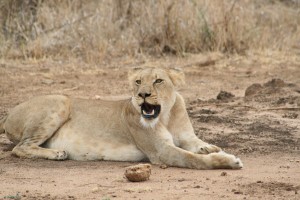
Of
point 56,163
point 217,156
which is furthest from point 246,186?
point 56,163

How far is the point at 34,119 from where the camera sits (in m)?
6.75

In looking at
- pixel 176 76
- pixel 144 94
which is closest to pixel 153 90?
pixel 144 94

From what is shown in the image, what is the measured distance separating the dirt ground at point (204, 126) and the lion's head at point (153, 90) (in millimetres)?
432

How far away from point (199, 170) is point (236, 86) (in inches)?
183

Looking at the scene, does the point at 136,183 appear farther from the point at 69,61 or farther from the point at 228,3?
the point at 228,3

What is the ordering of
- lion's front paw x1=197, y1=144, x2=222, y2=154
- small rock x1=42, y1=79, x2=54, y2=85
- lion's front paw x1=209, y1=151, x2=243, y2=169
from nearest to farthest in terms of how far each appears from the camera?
1. lion's front paw x1=209, y1=151, x2=243, y2=169
2. lion's front paw x1=197, y1=144, x2=222, y2=154
3. small rock x1=42, y1=79, x2=54, y2=85

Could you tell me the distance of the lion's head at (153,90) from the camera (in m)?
5.98

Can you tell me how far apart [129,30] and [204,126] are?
193 inches

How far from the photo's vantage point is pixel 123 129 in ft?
21.5

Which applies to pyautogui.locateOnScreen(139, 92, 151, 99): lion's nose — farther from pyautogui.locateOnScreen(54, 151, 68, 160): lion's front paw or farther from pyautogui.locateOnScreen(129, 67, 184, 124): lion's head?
pyautogui.locateOnScreen(54, 151, 68, 160): lion's front paw

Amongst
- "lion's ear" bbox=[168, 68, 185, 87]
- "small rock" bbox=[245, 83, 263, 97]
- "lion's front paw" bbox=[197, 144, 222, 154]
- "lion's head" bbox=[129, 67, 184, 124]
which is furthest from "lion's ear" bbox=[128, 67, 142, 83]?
"small rock" bbox=[245, 83, 263, 97]

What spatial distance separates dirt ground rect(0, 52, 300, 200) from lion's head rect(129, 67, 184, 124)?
43cm

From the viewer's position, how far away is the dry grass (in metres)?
11.9

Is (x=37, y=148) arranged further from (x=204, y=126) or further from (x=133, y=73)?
(x=204, y=126)
